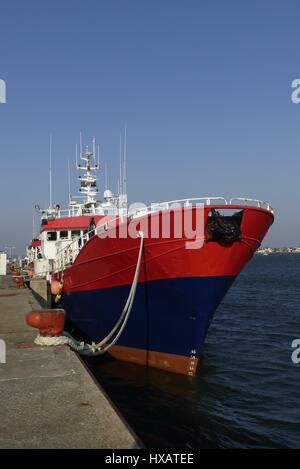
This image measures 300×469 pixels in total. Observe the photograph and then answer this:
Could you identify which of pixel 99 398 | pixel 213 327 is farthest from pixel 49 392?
pixel 213 327

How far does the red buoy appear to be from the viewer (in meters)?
7.43

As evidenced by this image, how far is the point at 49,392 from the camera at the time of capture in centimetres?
532

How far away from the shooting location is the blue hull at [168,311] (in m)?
9.27

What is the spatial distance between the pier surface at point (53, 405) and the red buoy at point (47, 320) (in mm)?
334

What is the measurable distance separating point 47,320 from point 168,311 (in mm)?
3002

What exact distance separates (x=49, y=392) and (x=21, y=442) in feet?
4.39

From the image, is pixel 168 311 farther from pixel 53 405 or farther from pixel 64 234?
pixel 64 234

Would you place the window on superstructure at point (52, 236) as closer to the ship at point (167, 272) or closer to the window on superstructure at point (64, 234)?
the window on superstructure at point (64, 234)

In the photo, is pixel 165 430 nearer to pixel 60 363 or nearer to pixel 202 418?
pixel 202 418

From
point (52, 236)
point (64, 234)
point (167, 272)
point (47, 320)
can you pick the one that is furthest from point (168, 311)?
point (52, 236)

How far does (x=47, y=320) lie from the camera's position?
24.7 feet

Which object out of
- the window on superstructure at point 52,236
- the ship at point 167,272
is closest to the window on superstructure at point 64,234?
the window on superstructure at point 52,236
